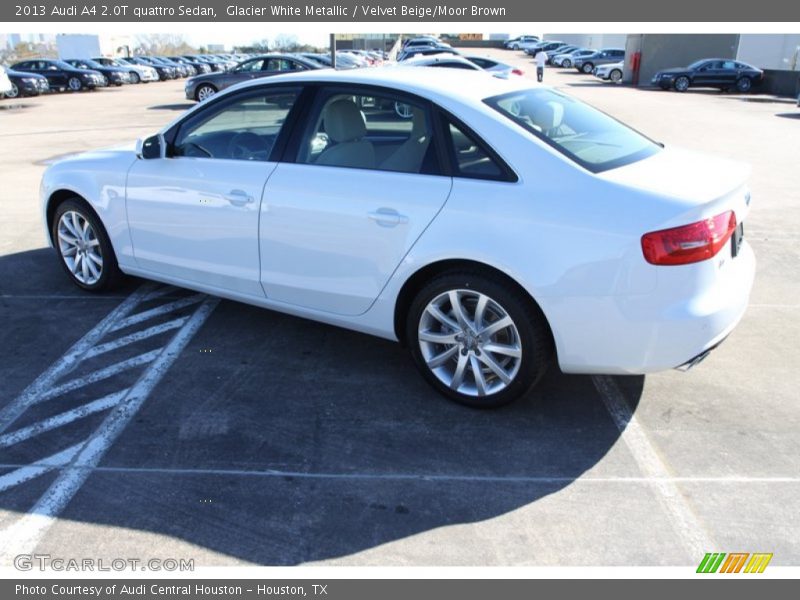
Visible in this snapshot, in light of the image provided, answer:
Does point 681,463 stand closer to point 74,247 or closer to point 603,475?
point 603,475

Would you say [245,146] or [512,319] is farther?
[245,146]

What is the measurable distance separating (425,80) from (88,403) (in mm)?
2652

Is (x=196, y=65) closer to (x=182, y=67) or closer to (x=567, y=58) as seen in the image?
(x=182, y=67)

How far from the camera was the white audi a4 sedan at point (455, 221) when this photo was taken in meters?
3.25

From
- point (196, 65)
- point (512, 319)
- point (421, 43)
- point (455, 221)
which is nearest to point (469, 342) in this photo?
point (512, 319)

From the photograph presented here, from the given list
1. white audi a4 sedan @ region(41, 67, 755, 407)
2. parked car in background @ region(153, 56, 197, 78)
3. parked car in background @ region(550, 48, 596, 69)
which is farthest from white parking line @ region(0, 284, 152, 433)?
parked car in background @ region(550, 48, 596, 69)

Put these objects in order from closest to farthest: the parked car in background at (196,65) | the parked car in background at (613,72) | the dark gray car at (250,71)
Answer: the dark gray car at (250,71) → the parked car in background at (613,72) → the parked car in background at (196,65)

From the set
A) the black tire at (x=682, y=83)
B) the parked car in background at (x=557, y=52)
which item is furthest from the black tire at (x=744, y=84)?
the parked car in background at (x=557, y=52)

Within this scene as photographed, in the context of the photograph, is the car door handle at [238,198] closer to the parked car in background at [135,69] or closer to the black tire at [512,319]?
the black tire at [512,319]

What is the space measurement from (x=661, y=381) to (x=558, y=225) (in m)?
1.46

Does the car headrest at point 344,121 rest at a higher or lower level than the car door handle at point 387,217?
higher

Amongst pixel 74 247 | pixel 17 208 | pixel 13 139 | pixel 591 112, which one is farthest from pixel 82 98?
pixel 591 112

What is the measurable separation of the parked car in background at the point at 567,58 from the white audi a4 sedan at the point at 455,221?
50.6 m

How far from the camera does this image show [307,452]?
3.46 meters
